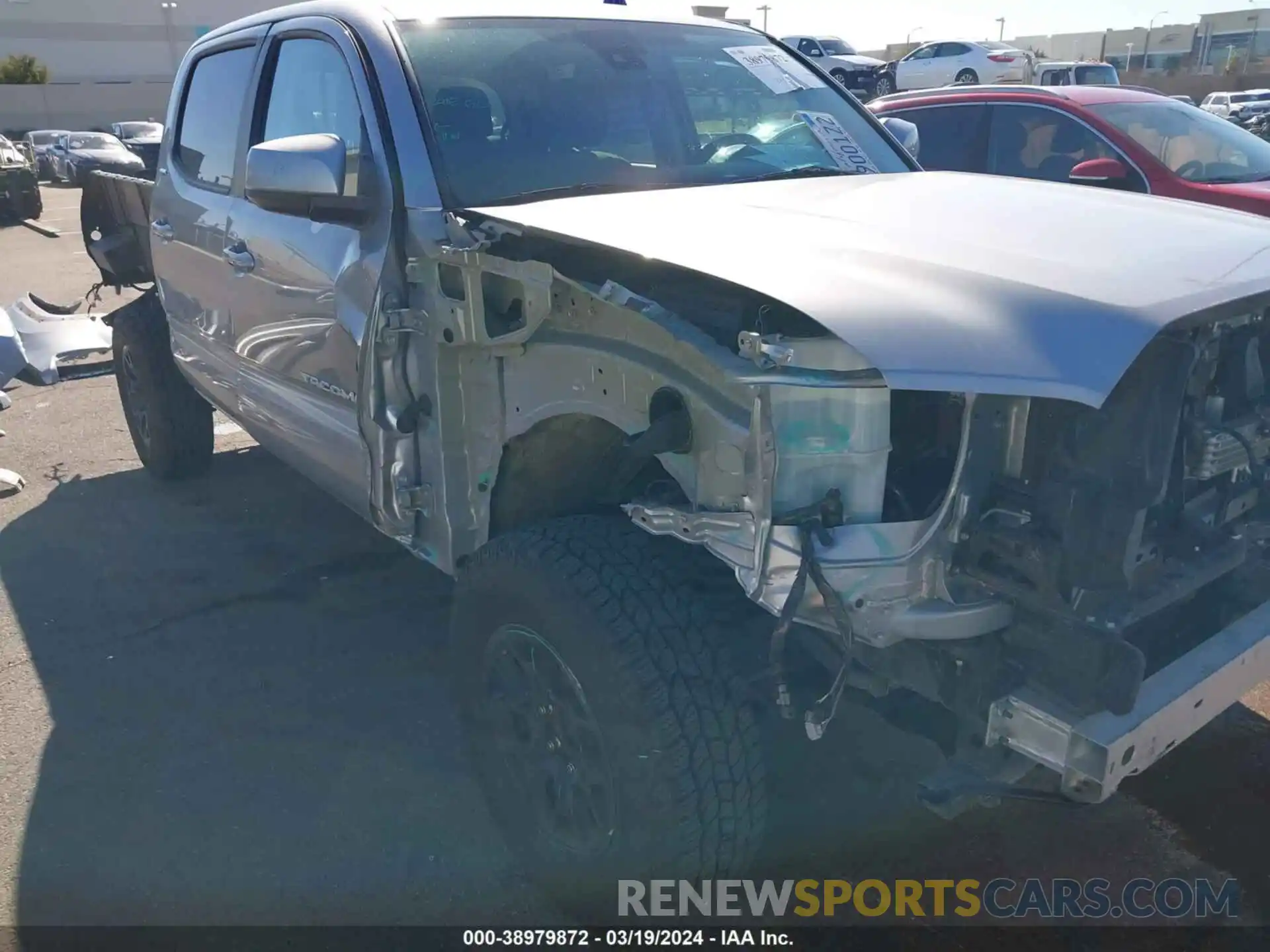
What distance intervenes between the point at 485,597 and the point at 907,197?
1.46m

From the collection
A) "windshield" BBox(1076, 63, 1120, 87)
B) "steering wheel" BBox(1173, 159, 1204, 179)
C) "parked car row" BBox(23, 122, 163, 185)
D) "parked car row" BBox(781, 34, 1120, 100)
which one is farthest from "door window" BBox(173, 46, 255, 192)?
"parked car row" BBox(781, 34, 1120, 100)

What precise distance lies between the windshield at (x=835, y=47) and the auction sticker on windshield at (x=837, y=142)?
959 inches

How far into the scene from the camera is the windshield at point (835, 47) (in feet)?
86.0

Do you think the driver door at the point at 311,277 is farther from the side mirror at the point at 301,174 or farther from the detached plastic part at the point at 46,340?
the detached plastic part at the point at 46,340

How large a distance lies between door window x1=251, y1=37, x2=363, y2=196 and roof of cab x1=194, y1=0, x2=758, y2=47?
11cm

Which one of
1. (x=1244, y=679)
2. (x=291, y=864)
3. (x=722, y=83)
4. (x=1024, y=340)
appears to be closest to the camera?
(x=1024, y=340)

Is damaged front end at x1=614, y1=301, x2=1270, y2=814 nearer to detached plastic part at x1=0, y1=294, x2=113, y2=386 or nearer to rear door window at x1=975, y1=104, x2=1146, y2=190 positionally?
rear door window at x1=975, y1=104, x2=1146, y2=190

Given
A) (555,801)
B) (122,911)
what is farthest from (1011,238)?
(122,911)

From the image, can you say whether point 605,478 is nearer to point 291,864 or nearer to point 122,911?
point 291,864

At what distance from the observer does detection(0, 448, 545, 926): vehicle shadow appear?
2650mm

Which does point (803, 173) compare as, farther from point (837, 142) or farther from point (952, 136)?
point (952, 136)

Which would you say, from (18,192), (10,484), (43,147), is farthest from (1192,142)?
(43,147)

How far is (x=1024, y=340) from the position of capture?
1779mm

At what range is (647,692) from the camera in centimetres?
211
